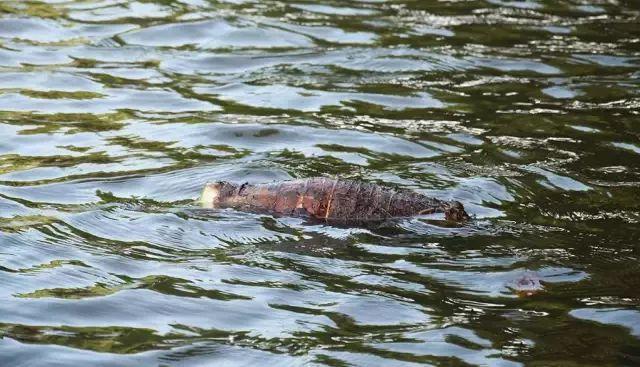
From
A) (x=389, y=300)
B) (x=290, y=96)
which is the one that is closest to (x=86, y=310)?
(x=389, y=300)

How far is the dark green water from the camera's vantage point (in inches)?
Answer: 180

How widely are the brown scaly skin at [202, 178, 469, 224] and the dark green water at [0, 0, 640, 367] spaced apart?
3.9 inches

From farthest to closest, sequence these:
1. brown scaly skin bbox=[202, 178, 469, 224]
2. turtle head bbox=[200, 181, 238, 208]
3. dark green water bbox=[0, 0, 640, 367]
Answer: turtle head bbox=[200, 181, 238, 208], brown scaly skin bbox=[202, 178, 469, 224], dark green water bbox=[0, 0, 640, 367]

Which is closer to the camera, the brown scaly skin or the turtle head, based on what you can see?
the brown scaly skin

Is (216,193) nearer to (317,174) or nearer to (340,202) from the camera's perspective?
(340,202)

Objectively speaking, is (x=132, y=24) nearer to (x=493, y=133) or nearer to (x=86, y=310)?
(x=493, y=133)

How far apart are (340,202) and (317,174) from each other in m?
0.86

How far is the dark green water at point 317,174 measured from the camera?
4.57m

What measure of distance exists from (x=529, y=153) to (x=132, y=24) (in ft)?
14.1

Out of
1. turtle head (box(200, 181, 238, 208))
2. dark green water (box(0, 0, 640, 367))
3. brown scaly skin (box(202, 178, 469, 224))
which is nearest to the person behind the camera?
dark green water (box(0, 0, 640, 367))

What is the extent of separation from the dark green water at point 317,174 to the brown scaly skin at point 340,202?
10 cm

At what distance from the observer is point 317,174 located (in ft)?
21.6

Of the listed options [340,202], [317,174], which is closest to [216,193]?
[340,202]

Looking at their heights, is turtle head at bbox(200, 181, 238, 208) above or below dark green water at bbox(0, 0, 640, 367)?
above
